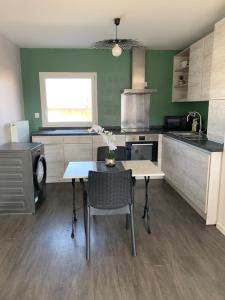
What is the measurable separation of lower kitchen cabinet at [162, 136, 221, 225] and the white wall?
2.68 m

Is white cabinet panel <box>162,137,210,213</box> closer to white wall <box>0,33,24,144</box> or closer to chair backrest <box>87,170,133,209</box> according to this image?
chair backrest <box>87,170,133,209</box>

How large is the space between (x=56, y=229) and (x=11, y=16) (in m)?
2.60

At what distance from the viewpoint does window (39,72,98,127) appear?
14.5 feet

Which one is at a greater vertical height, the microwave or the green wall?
the green wall

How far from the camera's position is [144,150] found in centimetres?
420

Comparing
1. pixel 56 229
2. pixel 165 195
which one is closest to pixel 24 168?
pixel 56 229

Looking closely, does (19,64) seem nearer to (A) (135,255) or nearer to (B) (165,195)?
(B) (165,195)

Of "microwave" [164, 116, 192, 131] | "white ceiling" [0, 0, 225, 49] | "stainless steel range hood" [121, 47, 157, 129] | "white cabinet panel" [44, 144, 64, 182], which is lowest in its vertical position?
"white cabinet panel" [44, 144, 64, 182]

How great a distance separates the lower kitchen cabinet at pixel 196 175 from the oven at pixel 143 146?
36 centimetres

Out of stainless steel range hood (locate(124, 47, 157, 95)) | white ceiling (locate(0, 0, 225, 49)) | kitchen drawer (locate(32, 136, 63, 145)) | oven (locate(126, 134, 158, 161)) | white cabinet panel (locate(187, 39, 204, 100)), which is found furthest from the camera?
stainless steel range hood (locate(124, 47, 157, 95))

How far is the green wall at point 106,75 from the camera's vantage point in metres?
4.32

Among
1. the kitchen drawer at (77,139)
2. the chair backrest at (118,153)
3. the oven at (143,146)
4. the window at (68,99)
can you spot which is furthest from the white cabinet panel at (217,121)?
the window at (68,99)

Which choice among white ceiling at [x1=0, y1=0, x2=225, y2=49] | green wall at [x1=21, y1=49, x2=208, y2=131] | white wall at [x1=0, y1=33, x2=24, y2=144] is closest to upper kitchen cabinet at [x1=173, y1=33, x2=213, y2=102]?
white ceiling at [x1=0, y1=0, x2=225, y2=49]

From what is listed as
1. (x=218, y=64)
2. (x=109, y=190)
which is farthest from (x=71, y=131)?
(x=218, y=64)
